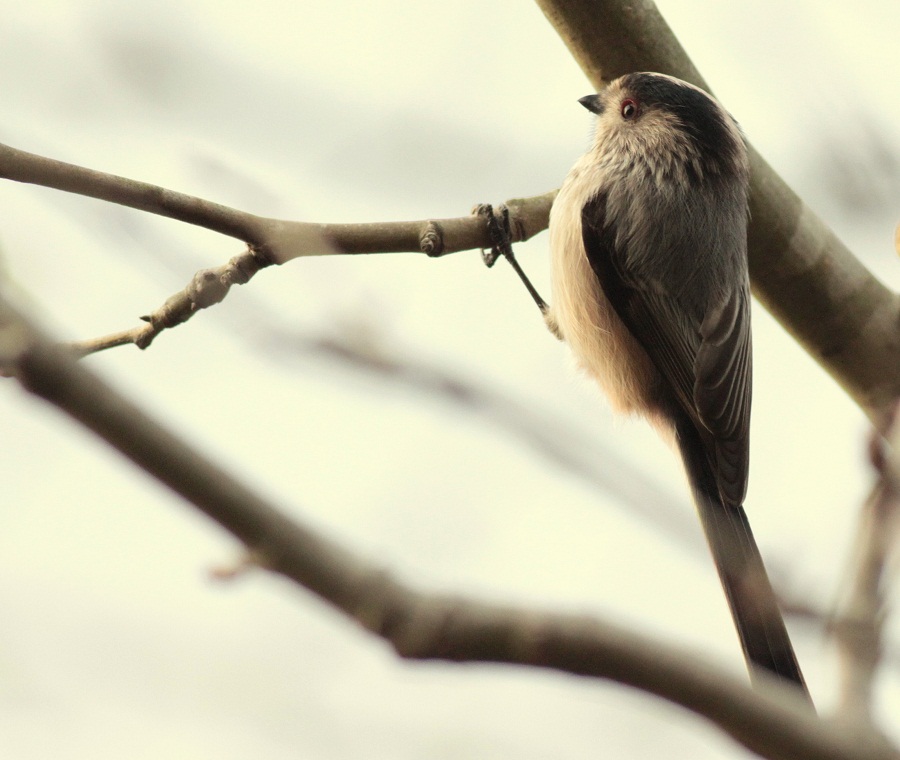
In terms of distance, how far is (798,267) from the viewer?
3.62 m

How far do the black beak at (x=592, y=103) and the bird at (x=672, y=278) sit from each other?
13cm

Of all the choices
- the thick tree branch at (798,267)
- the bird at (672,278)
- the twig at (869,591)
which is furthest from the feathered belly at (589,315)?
the twig at (869,591)

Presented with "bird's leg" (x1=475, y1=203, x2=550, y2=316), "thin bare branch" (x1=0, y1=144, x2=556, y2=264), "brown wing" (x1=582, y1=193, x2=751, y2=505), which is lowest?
"brown wing" (x1=582, y1=193, x2=751, y2=505)

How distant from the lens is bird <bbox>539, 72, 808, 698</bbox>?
3.34 metres

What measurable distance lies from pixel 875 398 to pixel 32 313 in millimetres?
3485

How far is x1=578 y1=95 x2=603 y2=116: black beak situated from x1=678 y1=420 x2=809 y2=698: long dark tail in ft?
4.36

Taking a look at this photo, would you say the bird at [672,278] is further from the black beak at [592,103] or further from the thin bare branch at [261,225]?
the thin bare branch at [261,225]

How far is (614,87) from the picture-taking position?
3.72 m

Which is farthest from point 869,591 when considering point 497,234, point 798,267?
point 798,267

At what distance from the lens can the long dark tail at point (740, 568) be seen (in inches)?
102

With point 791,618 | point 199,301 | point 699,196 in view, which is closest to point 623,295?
point 699,196

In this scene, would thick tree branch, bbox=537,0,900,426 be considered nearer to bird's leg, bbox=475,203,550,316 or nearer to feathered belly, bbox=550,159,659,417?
feathered belly, bbox=550,159,659,417

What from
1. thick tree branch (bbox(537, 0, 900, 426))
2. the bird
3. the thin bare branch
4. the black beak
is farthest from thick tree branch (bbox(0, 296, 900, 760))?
the black beak

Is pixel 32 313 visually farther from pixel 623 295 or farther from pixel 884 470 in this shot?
pixel 623 295
